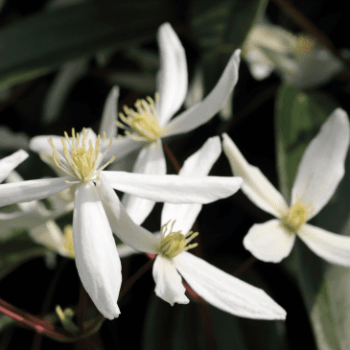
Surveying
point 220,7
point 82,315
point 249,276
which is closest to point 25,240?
point 82,315

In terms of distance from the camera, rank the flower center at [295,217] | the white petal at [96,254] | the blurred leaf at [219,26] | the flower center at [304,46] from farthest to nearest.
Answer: the flower center at [304,46] < the blurred leaf at [219,26] < the flower center at [295,217] < the white petal at [96,254]

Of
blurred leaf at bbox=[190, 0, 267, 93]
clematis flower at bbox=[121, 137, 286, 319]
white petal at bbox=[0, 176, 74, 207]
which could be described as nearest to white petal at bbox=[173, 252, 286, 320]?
clematis flower at bbox=[121, 137, 286, 319]

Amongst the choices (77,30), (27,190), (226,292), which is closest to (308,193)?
(226,292)

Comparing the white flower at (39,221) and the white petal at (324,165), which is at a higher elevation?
the white petal at (324,165)

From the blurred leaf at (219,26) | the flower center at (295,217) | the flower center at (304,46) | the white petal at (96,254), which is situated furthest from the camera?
the flower center at (304,46)

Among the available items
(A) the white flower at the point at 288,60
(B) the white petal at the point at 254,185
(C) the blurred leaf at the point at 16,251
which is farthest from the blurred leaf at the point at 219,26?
(C) the blurred leaf at the point at 16,251

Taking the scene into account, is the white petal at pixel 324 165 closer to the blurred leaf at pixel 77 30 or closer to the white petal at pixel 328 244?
the white petal at pixel 328 244

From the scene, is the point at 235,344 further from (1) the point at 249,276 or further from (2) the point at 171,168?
(2) the point at 171,168
